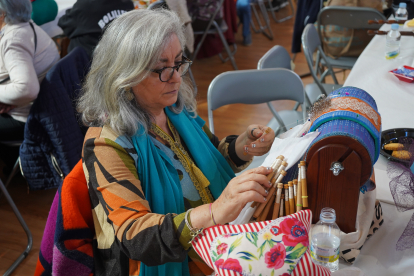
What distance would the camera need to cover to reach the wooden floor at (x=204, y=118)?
6.61 ft

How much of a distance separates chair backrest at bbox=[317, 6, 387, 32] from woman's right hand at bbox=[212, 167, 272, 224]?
7.55 feet

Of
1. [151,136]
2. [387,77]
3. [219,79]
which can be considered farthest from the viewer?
[219,79]

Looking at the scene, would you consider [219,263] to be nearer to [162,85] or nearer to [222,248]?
[222,248]

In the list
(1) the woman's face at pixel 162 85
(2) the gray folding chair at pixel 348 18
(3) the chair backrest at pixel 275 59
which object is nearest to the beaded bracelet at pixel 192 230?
(1) the woman's face at pixel 162 85

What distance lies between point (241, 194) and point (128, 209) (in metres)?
0.28

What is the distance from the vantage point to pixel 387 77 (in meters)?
1.68

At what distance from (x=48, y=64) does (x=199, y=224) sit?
187 cm

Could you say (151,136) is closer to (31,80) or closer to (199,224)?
(199,224)

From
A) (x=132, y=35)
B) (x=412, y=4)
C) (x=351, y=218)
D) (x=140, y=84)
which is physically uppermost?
(x=132, y=35)

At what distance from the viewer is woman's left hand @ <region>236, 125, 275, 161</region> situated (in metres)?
1.09

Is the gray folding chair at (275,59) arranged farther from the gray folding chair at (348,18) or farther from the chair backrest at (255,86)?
the gray folding chair at (348,18)

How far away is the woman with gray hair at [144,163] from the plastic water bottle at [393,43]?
119cm

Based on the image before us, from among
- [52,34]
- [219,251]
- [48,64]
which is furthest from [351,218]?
[52,34]

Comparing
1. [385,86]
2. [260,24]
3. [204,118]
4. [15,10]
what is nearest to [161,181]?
[385,86]
